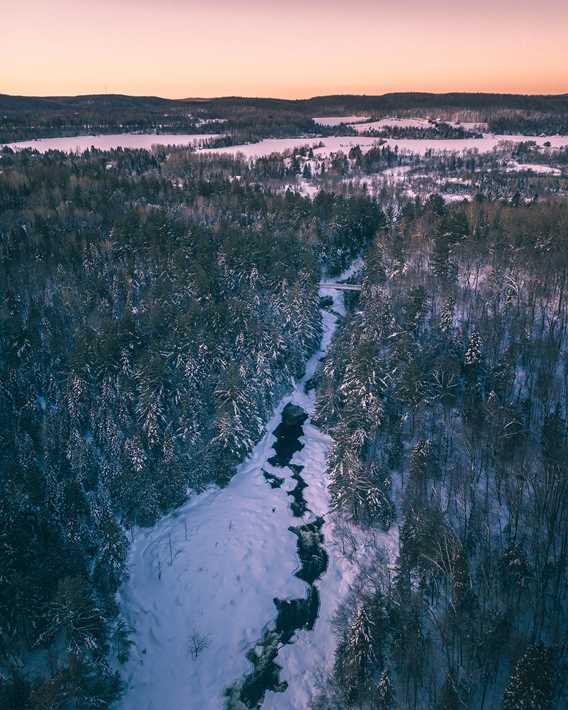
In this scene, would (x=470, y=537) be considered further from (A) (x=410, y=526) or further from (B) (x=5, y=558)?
(B) (x=5, y=558)

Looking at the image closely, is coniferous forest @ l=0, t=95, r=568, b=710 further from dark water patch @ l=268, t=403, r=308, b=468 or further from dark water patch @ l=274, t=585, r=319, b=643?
dark water patch @ l=268, t=403, r=308, b=468

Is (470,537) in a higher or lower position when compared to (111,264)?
lower

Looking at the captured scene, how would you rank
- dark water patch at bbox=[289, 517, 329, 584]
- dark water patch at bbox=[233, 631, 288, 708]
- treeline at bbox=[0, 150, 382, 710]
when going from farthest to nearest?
dark water patch at bbox=[289, 517, 329, 584] → dark water patch at bbox=[233, 631, 288, 708] → treeline at bbox=[0, 150, 382, 710]

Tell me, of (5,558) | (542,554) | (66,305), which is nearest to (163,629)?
(5,558)

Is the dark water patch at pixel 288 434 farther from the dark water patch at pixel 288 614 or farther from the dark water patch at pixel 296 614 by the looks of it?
the dark water patch at pixel 296 614

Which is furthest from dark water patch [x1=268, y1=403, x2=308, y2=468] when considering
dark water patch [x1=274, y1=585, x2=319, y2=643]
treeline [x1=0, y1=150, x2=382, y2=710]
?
dark water patch [x1=274, y1=585, x2=319, y2=643]
